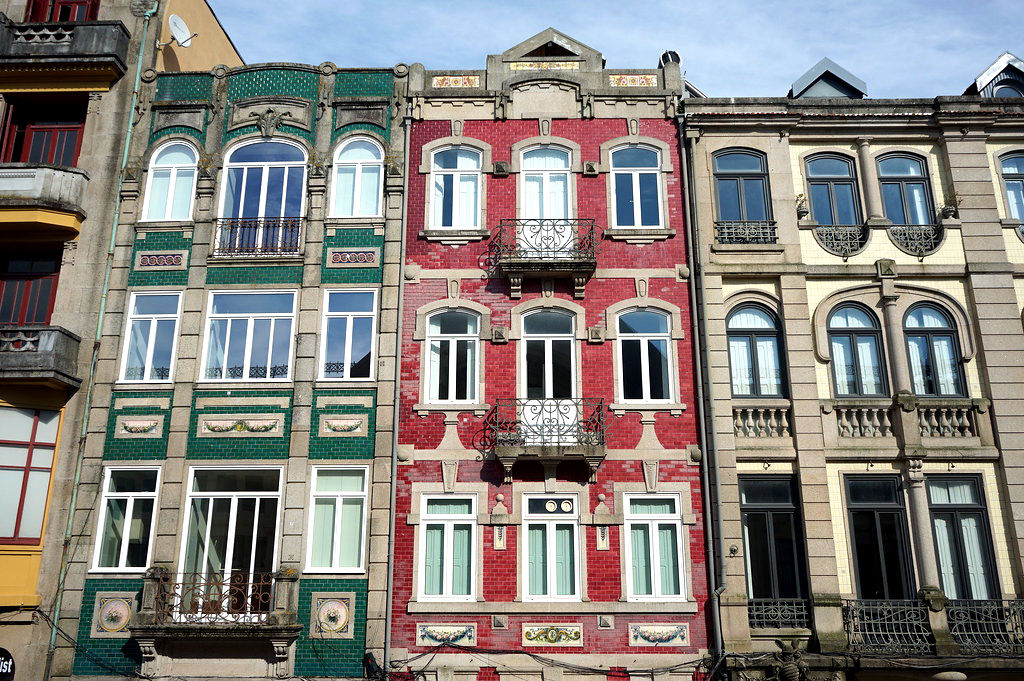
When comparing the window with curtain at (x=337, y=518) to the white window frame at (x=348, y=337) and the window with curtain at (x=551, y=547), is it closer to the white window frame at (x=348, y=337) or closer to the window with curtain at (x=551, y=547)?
the white window frame at (x=348, y=337)

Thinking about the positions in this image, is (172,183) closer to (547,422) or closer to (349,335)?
(349,335)

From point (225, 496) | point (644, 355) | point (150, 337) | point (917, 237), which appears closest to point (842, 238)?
point (917, 237)

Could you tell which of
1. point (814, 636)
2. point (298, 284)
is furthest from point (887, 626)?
point (298, 284)

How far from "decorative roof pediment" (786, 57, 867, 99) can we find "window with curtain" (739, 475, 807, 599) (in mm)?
9810

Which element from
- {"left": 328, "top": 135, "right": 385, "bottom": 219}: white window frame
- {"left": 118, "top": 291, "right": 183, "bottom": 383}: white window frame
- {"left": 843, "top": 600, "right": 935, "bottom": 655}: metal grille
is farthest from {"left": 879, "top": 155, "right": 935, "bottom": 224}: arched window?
{"left": 118, "top": 291, "right": 183, "bottom": 383}: white window frame

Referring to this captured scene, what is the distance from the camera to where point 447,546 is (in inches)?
685

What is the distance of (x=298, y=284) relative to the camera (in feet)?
62.8

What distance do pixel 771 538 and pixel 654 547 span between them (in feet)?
7.81

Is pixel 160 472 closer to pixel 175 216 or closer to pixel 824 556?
pixel 175 216

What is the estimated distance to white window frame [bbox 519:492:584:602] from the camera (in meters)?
17.0

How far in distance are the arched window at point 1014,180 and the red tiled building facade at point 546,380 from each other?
7614 millimetres

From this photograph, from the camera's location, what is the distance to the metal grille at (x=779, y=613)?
54.9 feet

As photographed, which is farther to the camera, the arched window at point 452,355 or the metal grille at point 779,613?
the arched window at point 452,355

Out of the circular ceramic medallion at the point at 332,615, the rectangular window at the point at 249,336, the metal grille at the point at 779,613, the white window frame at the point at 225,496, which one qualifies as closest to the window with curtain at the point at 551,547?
the metal grille at the point at 779,613
